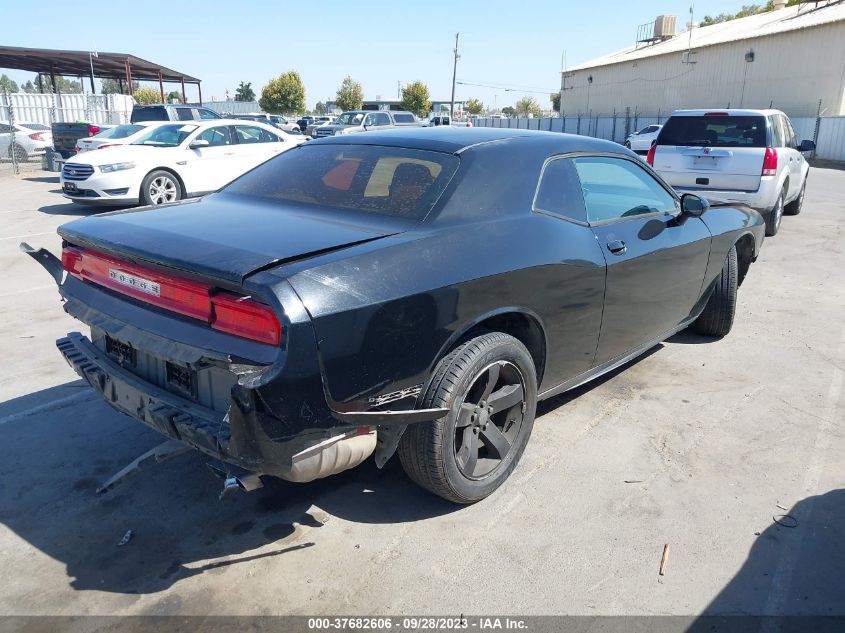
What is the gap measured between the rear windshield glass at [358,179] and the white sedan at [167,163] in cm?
839

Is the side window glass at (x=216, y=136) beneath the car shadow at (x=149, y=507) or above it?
above

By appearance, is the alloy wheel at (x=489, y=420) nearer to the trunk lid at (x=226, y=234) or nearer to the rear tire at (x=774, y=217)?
the trunk lid at (x=226, y=234)

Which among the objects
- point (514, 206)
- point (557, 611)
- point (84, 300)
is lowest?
point (557, 611)

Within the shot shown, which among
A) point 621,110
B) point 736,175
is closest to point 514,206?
point 736,175

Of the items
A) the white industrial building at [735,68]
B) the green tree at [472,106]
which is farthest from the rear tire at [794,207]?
the green tree at [472,106]

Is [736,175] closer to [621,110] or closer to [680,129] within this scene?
[680,129]

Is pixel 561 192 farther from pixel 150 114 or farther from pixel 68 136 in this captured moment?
pixel 68 136

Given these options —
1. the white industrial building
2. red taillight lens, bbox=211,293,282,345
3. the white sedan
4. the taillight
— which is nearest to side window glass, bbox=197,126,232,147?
the white sedan

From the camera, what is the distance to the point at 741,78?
38.7 m

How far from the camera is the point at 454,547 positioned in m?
2.89

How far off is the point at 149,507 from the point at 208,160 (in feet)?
32.9

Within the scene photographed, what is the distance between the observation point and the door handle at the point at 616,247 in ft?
12.2

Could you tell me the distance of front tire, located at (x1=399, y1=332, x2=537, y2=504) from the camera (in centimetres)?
285

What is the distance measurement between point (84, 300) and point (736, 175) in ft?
28.9
